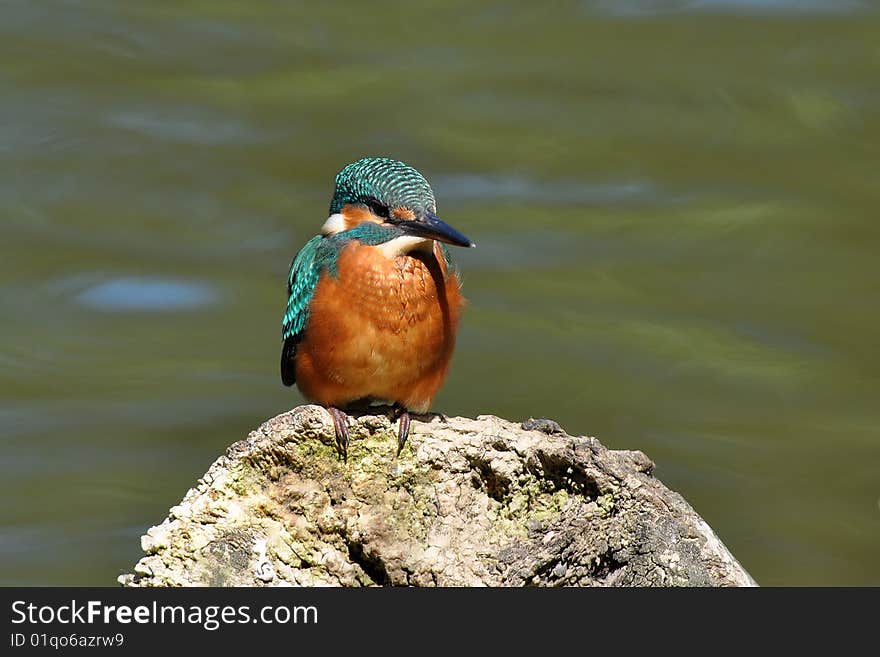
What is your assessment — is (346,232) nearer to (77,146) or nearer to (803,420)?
(803,420)

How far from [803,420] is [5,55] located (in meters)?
5.88

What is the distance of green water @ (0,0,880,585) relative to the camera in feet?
22.6

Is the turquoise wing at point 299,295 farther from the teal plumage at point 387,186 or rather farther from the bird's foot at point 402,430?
the bird's foot at point 402,430

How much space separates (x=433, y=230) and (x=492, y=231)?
4558 millimetres

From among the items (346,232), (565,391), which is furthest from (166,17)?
(346,232)

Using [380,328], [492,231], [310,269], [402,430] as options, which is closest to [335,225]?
[310,269]

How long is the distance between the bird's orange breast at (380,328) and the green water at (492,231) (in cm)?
231

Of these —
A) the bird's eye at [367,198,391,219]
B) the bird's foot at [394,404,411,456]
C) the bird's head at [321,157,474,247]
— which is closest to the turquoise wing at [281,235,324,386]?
the bird's head at [321,157,474,247]

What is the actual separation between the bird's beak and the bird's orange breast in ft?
0.38

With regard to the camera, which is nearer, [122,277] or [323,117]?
[122,277]

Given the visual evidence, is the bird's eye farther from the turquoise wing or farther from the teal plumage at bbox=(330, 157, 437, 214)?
the turquoise wing

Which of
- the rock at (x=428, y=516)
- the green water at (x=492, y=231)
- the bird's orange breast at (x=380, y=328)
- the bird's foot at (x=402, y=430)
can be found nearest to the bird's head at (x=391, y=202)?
the bird's orange breast at (x=380, y=328)

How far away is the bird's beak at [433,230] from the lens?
4012 millimetres

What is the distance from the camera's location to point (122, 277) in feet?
27.5
